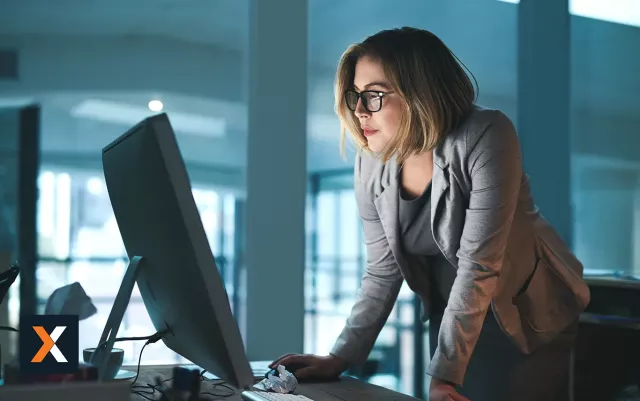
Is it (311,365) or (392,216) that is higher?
(392,216)

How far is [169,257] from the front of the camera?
972 mm

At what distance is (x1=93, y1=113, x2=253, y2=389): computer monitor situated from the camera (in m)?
0.86

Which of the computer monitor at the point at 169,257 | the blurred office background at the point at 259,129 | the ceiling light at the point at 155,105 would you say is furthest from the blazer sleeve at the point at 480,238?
the ceiling light at the point at 155,105

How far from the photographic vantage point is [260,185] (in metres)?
3.17

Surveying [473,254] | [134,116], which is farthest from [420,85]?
[134,116]

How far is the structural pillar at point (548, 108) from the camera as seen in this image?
3.67 m

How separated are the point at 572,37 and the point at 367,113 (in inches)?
106

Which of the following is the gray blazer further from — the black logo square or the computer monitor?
the black logo square

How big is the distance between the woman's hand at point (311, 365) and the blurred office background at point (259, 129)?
1.56 metres

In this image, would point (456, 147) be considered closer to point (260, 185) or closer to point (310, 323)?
point (260, 185)

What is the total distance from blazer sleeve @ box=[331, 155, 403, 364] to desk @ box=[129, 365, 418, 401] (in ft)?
0.36

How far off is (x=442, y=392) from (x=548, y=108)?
8.88ft

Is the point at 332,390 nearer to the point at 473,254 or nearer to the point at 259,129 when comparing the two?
the point at 473,254

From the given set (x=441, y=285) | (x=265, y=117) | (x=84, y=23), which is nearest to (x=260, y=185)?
(x=265, y=117)
